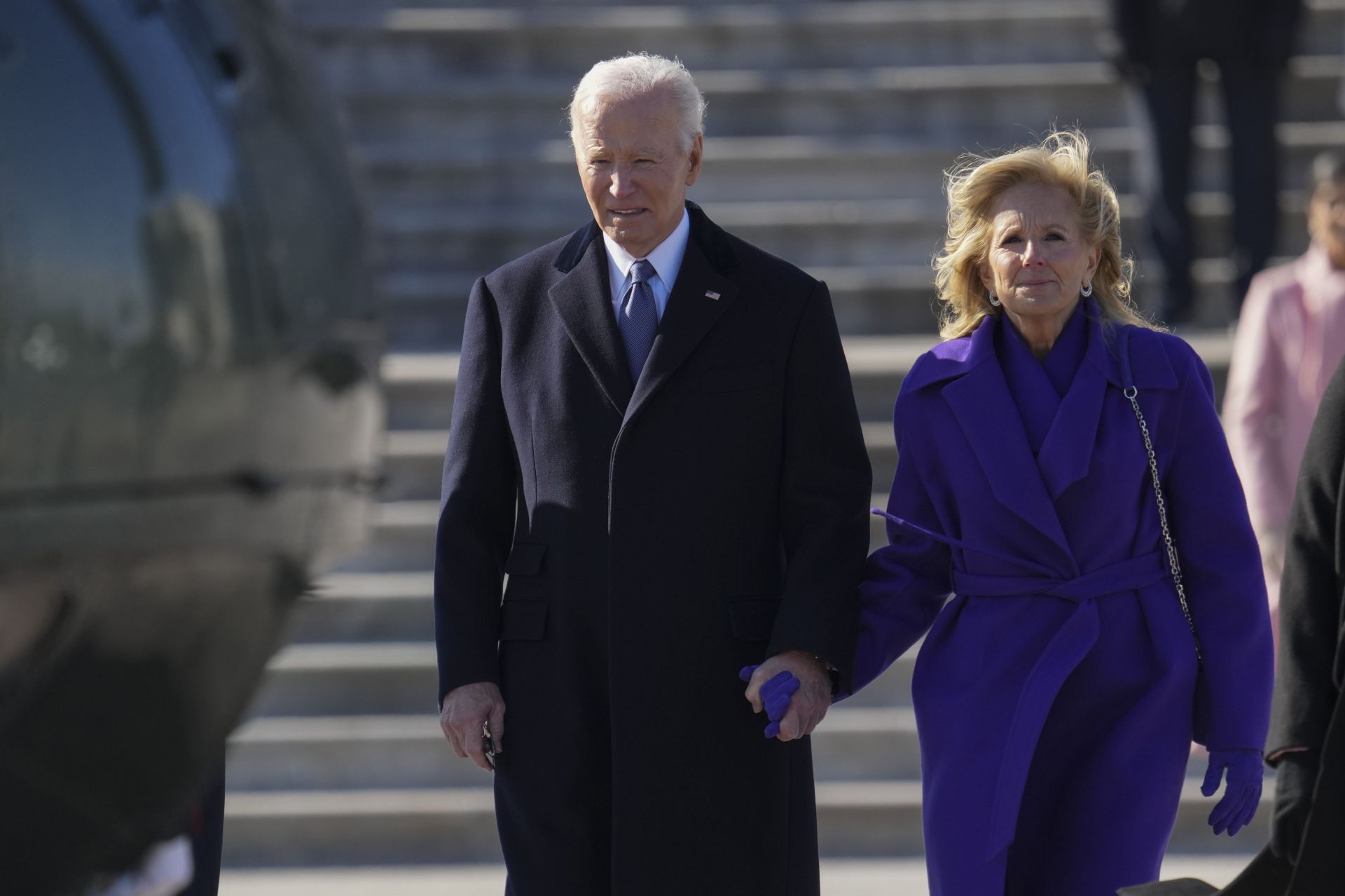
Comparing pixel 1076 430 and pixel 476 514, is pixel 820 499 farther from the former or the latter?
pixel 476 514

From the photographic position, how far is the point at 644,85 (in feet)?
8.32

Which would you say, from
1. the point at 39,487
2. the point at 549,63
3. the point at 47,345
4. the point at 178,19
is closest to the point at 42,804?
the point at 39,487

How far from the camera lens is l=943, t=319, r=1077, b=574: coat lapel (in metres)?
2.61

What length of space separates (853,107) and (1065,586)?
15.8ft

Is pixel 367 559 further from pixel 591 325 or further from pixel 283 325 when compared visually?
pixel 283 325

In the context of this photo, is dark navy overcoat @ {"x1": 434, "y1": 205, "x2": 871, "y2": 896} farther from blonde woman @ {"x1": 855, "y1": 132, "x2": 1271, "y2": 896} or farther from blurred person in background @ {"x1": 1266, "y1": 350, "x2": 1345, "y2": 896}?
blurred person in background @ {"x1": 1266, "y1": 350, "x2": 1345, "y2": 896}

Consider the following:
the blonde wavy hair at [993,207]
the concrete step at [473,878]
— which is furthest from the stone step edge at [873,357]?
the blonde wavy hair at [993,207]

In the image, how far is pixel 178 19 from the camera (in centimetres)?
171

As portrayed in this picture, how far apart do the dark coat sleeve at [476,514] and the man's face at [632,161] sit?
28cm

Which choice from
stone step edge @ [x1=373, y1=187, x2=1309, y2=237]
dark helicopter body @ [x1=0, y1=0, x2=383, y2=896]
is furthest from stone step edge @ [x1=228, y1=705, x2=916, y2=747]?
dark helicopter body @ [x1=0, y1=0, x2=383, y2=896]

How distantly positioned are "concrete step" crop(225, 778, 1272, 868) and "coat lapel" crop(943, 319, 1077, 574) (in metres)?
2.22

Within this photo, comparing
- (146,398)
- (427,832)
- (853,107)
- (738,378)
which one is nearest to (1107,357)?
(738,378)

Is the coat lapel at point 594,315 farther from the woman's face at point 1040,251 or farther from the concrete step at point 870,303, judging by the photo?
the concrete step at point 870,303

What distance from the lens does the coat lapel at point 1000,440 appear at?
2.61 meters
